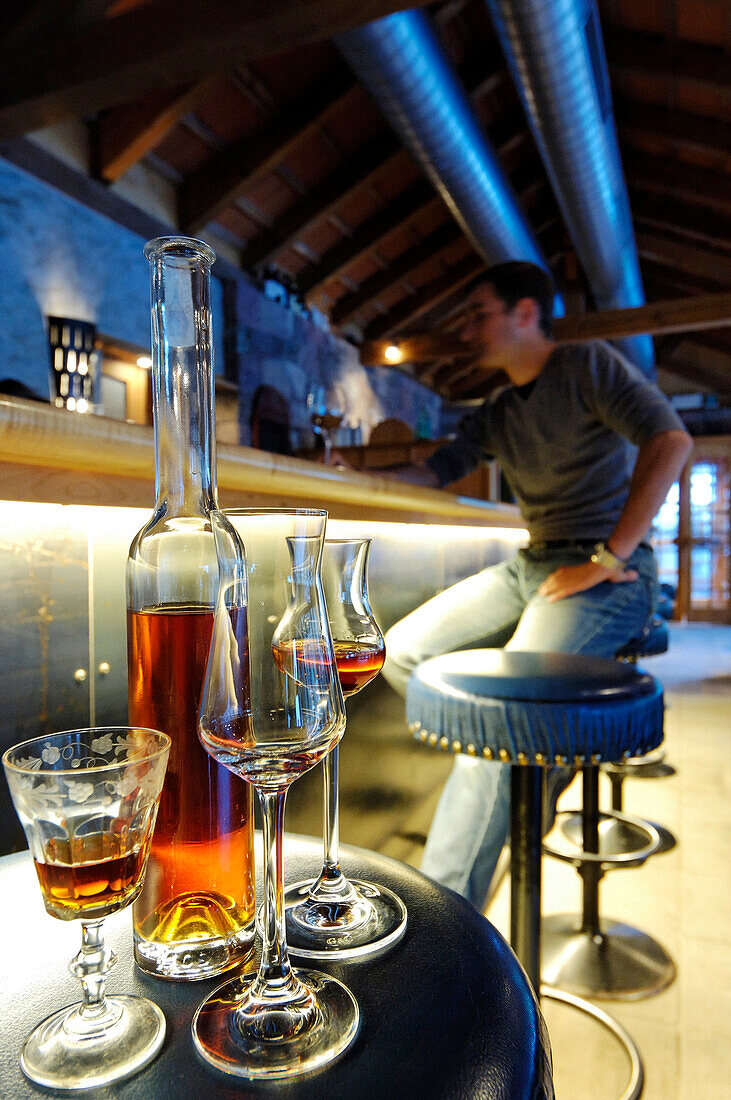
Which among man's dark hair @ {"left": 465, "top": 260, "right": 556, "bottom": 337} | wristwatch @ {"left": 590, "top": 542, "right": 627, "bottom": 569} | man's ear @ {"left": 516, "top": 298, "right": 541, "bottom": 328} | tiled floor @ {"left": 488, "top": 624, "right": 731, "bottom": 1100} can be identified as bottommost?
tiled floor @ {"left": 488, "top": 624, "right": 731, "bottom": 1100}

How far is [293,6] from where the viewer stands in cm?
252

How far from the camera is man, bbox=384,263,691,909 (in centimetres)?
135

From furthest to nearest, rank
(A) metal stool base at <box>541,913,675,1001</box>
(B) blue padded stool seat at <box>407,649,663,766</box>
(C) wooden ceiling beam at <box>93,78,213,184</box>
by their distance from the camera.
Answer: (C) wooden ceiling beam at <box>93,78,213,184</box> < (A) metal stool base at <box>541,913,675,1001</box> < (B) blue padded stool seat at <box>407,649,663,766</box>

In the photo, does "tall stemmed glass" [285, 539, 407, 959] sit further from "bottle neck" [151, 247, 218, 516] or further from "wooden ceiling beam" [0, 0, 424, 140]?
"wooden ceiling beam" [0, 0, 424, 140]

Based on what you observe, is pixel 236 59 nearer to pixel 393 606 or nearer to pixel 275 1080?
pixel 393 606

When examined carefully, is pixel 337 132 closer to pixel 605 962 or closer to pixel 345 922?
pixel 605 962

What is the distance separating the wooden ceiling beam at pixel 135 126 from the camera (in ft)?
13.0

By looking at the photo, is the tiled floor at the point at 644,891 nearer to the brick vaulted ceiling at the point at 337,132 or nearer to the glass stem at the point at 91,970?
the glass stem at the point at 91,970

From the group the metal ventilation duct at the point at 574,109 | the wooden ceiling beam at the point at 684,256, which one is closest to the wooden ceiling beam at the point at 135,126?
the metal ventilation duct at the point at 574,109

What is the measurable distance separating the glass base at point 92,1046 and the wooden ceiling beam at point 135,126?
444 cm

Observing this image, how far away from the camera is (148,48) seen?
287 centimetres

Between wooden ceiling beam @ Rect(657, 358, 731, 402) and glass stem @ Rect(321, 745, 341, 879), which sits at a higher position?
wooden ceiling beam @ Rect(657, 358, 731, 402)

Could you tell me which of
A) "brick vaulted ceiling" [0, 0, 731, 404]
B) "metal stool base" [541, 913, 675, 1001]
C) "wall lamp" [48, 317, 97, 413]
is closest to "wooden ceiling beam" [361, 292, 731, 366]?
"brick vaulted ceiling" [0, 0, 731, 404]

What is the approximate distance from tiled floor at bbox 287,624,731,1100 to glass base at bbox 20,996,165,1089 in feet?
3.00
